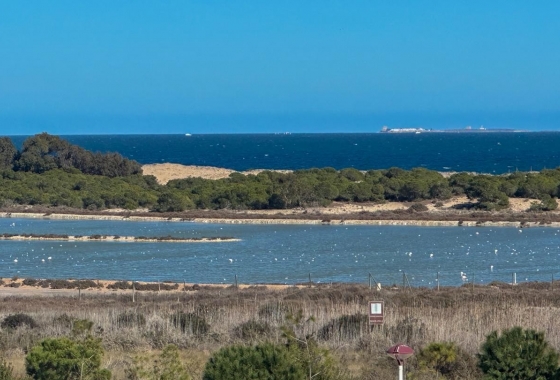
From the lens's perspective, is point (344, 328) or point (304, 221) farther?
point (304, 221)

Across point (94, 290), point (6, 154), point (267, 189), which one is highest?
point (6, 154)

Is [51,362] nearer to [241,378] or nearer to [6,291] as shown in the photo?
[241,378]

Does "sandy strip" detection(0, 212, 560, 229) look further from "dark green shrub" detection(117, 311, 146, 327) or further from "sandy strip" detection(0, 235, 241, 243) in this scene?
"dark green shrub" detection(117, 311, 146, 327)

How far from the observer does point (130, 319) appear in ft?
55.1

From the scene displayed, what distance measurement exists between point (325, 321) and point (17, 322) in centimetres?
561

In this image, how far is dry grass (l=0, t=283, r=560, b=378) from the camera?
571 inches

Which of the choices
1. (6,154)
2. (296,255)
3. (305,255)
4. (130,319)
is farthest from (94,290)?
(6,154)

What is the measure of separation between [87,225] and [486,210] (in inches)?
856

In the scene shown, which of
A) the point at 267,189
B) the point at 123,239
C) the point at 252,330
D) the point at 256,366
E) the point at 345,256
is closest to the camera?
the point at 256,366

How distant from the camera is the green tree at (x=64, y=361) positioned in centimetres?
1109

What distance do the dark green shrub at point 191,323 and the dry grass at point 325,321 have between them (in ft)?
0.36

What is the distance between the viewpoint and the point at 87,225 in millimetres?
48500

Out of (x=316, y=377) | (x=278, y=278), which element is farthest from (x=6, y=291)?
(x=316, y=377)

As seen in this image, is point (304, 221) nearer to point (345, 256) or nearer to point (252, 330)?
point (345, 256)
